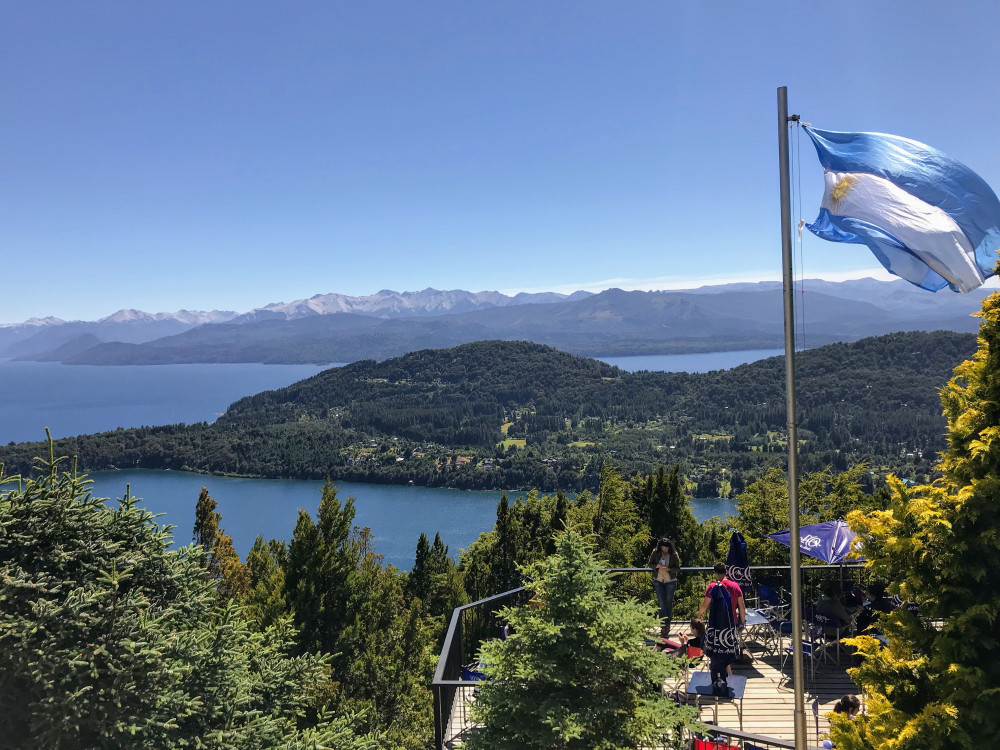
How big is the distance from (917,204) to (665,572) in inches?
193

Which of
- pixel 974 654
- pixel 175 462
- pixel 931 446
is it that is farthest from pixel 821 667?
pixel 175 462

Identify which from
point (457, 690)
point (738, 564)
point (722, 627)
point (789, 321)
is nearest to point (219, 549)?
point (457, 690)

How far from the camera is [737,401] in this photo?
165 m

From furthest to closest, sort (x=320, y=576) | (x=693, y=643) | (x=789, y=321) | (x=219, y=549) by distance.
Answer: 1. (x=219, y=549)
2. (x=320, y=576)
3. (x=693, y=643)
4. (x=789, y=321)

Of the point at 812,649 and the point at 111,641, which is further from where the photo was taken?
the point at 812,649

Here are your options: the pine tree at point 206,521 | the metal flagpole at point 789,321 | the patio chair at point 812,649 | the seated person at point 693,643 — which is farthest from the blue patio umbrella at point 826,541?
the pine tree at point 206,521

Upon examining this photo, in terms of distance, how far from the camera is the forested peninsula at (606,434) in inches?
4449

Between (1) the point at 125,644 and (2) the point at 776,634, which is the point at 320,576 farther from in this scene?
(1) the point at 125,644

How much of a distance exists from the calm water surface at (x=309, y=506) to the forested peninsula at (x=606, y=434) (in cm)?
621

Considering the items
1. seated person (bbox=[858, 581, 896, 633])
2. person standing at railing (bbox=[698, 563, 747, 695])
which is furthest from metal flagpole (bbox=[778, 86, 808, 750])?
seated person (bbox=[858, 581, 896, 633])

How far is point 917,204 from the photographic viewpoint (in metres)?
4.57

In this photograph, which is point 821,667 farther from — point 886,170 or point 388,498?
point 388,498

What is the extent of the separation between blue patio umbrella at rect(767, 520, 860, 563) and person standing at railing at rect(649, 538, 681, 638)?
120 centimetres

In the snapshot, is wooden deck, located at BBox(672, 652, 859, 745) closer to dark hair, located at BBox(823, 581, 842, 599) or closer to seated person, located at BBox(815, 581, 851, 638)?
seated person, located at BBox(815, 581, 851, 638)
